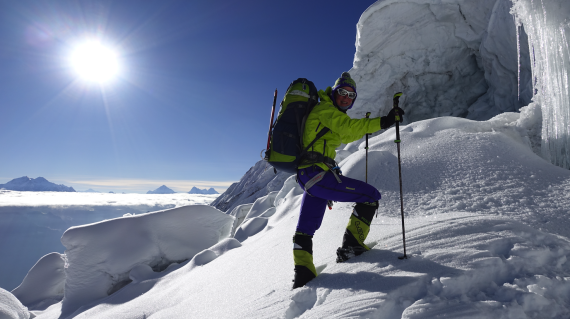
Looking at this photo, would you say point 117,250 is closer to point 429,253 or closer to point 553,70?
point 429,253

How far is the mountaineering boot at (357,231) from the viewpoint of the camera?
2514mm

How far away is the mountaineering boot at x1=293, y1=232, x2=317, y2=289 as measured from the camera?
2350mm

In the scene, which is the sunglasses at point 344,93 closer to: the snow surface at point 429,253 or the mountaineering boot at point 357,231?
the mountaineering boot at point 357,231

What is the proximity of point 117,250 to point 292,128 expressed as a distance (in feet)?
22.7

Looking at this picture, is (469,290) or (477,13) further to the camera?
(477,13)

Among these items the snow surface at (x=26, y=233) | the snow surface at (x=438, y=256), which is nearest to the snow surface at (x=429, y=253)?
the snow surface at (x=438, y=256)

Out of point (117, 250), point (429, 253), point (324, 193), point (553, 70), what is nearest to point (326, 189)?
point (324, 193)

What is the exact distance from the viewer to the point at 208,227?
8609 millimetres

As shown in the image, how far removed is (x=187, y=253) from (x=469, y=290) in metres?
7.61

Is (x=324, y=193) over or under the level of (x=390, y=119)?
under

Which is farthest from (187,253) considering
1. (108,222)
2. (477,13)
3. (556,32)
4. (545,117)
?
(477,13)

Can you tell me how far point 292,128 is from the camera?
256cm

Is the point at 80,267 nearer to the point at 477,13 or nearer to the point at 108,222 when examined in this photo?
the point at 108,222

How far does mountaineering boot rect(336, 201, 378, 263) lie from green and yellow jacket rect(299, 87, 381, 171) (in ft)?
1.78
